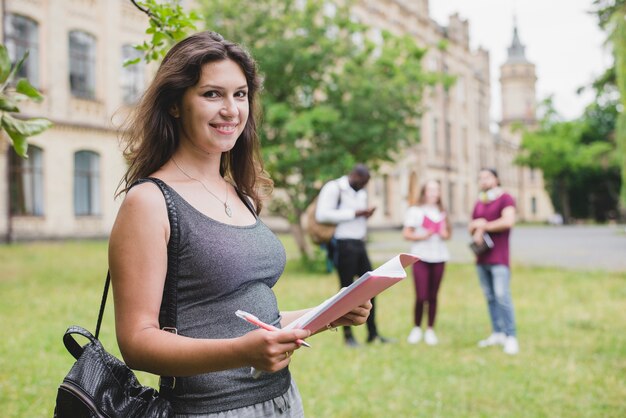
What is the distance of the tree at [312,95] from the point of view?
15414 mm

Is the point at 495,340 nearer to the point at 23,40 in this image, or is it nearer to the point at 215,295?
the point at 215,295

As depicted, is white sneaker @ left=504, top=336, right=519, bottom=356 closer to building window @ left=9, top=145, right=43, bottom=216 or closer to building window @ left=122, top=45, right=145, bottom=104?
building window @ left=9, top=145, right=43, bottom=216

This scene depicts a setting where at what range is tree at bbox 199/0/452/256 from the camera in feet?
50.6

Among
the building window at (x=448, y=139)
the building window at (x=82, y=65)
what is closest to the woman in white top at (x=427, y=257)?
the building window at (x=82, y=65)

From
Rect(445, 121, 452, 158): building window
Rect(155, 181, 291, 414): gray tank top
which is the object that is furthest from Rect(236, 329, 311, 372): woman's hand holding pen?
Rect(445, 121, 452, 158): building window

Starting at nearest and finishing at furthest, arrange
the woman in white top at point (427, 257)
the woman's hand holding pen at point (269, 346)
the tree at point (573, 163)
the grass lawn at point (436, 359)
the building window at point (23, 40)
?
1. the woman's hand holding pen at point (269, 346)
2. the grass lawn at point (436, 359)
3. the woman in white top at point (427, 257)
4. the building window at point (23, 40)
5. the tree at point (573, 163)

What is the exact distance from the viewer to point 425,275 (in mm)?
8094

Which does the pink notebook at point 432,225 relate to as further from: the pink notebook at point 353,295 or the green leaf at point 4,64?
the pink notebook at point 353,295

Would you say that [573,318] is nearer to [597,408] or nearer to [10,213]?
[597,408]

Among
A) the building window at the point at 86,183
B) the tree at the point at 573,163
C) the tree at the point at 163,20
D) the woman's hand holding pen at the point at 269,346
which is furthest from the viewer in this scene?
the tree at the point at 573,163

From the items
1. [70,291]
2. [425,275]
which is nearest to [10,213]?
[70,291]

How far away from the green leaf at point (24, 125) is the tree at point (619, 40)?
1375cm

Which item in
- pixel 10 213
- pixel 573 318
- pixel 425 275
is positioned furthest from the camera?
pixel 10 213

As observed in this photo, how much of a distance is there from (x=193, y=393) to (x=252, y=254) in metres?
0.44
